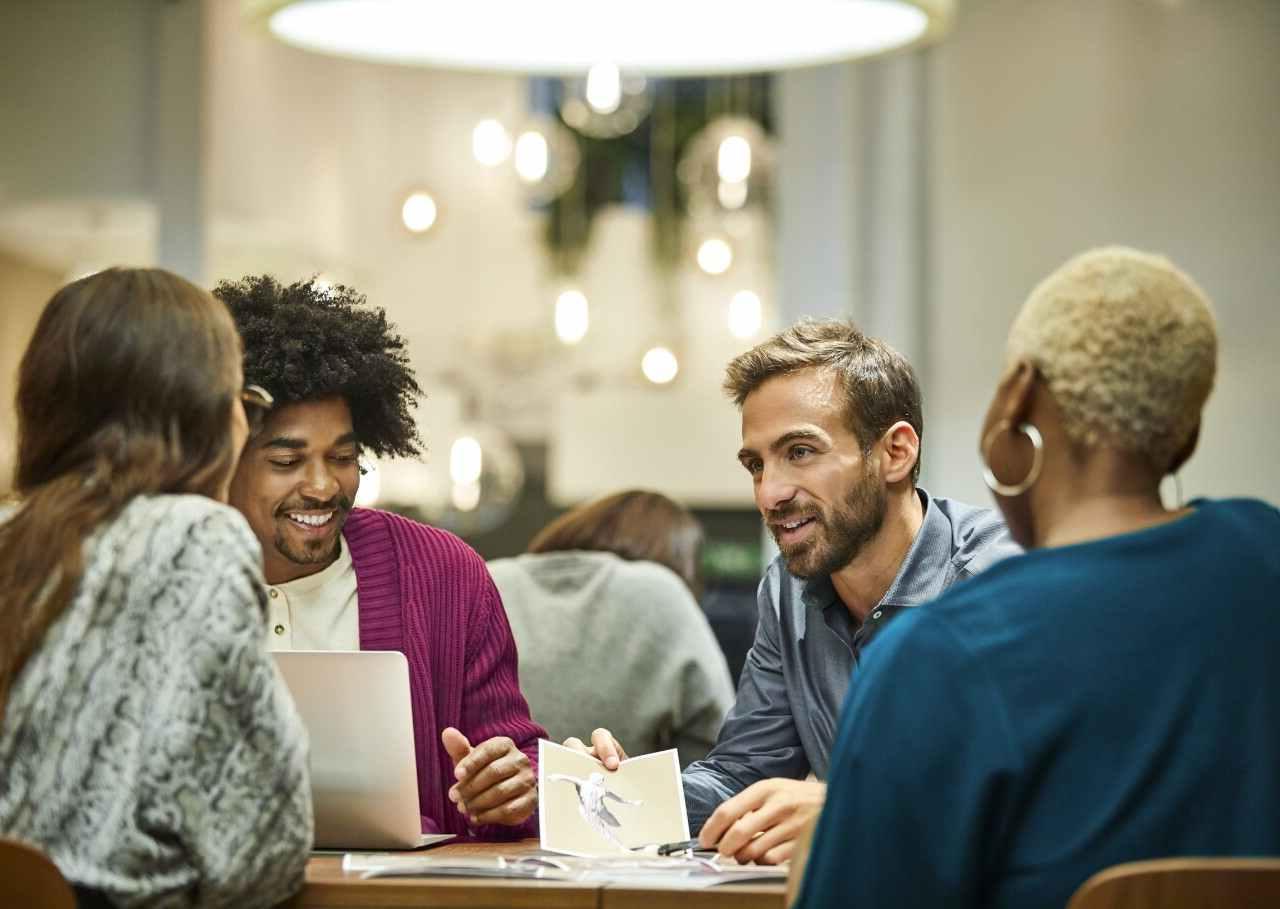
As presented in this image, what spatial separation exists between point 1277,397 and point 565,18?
2.96 metres

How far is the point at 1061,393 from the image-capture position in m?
1.80

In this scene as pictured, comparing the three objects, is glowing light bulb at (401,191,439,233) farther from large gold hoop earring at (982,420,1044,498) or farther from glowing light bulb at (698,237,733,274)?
large gold hoop earring at (982,420,1044,498)

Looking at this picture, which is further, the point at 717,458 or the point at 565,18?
the point at 717,458

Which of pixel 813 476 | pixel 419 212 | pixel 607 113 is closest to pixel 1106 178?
pixel 607 113

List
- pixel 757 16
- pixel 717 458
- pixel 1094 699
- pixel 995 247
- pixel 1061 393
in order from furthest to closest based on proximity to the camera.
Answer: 1. pixel 717 458
2. pixel 995 247
3. pixel 757 16
4. pixel 1061 393
5. pixel 1094 699

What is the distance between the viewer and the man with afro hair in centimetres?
279

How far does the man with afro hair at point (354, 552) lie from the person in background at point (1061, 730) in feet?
3.61

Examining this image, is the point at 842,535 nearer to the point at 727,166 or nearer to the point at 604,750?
the point at 604,750

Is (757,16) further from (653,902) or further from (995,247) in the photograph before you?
(995,247)

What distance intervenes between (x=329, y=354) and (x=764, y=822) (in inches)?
43.7

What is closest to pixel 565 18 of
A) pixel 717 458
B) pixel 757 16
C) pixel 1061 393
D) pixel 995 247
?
pixel 757 16

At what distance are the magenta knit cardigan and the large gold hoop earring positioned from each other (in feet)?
3.88

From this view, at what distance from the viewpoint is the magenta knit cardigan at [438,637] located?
111 inches

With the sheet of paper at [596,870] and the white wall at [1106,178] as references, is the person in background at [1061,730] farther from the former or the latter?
the white wall at [1106,178]
